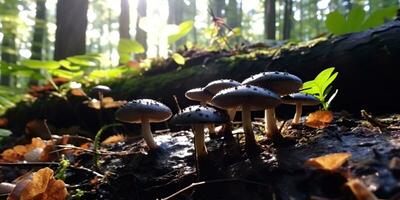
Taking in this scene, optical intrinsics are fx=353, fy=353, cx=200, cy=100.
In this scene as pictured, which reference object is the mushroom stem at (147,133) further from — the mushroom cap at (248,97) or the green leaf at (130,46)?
the green leaf at (130,46)

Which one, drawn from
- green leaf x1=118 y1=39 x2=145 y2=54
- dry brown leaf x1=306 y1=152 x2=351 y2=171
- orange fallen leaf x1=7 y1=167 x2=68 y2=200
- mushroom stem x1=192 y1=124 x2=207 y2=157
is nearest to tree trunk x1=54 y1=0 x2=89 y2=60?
green leaf x1=118 y1=39 x2=145 y2=54

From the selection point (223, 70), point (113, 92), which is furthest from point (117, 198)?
point (113, 92)

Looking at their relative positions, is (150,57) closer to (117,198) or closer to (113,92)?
(113,92)

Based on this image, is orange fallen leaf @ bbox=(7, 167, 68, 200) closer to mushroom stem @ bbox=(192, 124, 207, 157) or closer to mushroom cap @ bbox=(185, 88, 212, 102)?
mushroom stem @ bbox=(192, 124, 207, 157)

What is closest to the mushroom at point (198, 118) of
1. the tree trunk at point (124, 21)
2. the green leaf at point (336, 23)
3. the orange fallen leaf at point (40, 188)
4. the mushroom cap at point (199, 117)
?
the mushroom cap at point (199, 117)

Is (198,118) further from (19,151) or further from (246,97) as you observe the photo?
(19,151)
